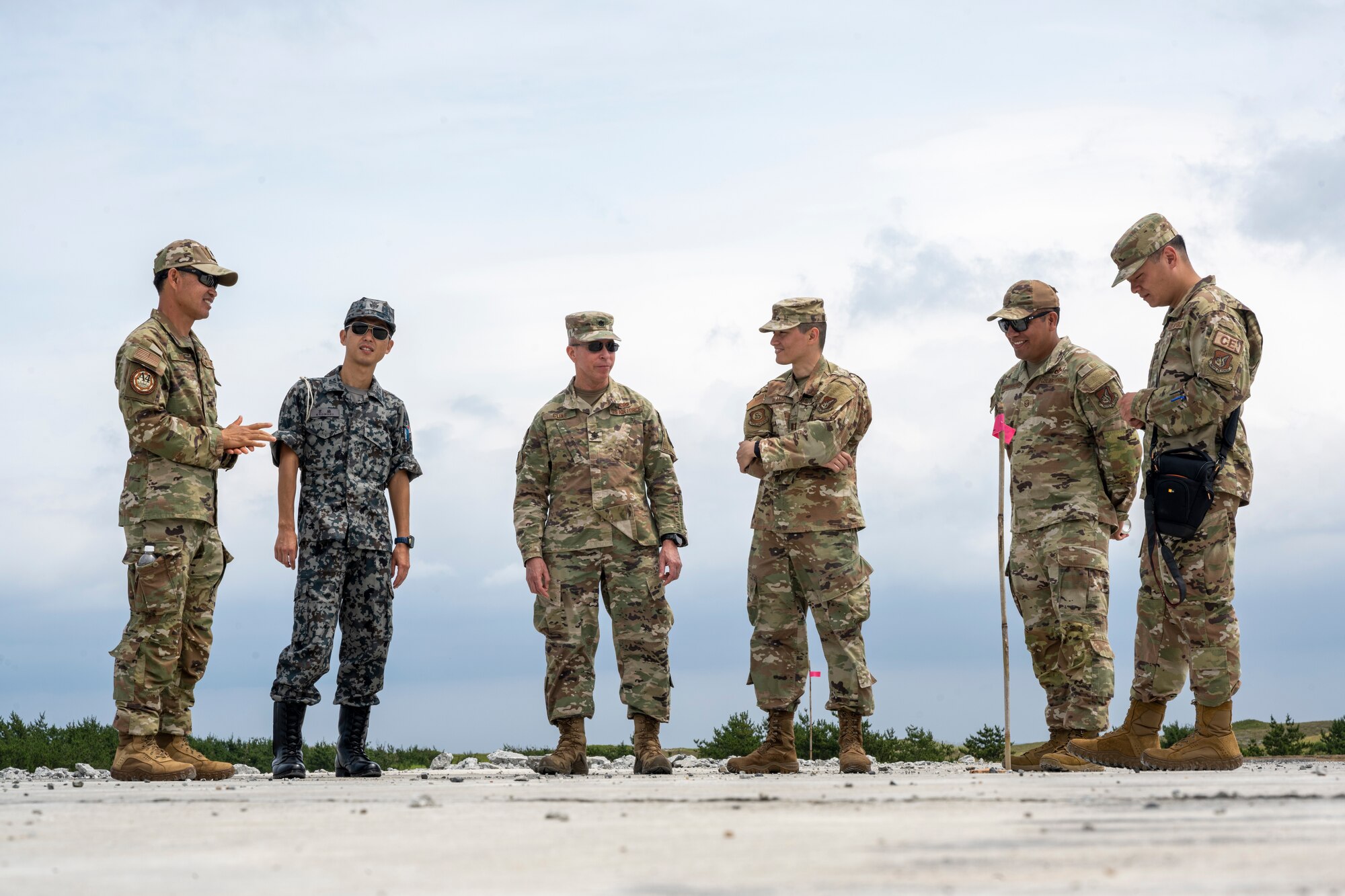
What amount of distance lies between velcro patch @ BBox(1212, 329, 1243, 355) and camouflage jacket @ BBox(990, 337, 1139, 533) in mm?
917

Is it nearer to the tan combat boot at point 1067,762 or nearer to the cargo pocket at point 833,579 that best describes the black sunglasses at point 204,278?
the cargo pocket at point 833,579

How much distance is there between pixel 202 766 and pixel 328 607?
1.13m

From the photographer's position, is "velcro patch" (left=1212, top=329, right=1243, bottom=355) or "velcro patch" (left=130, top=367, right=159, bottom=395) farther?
"velcro patch" (left=130, top=367, right=159, bottom=395)

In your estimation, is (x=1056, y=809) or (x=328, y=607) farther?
(x=328, y=607)

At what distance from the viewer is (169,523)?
283 inches

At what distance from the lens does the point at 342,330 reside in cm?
782

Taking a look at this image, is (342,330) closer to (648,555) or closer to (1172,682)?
(648,555)

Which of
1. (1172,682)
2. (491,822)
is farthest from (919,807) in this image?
(1172,682)

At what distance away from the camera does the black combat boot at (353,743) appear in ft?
24.8

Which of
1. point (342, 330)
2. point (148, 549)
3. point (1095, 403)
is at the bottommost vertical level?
point (148, 549)

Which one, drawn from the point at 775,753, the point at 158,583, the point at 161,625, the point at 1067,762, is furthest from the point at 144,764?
the point at 1067,762

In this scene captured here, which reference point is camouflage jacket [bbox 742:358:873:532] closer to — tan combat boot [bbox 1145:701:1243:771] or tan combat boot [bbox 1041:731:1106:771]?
tan combat boot [bbox 1041:731:1106:771]

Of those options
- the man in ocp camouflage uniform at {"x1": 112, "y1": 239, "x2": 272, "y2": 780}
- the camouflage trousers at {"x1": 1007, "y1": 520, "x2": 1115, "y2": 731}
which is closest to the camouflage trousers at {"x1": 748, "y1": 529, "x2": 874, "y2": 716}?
the camouflage trousers at {"x1": 1007, "y1": 520, "x2": 1115, "y2": 731}

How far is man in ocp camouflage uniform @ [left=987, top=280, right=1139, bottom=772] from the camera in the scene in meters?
7.29
